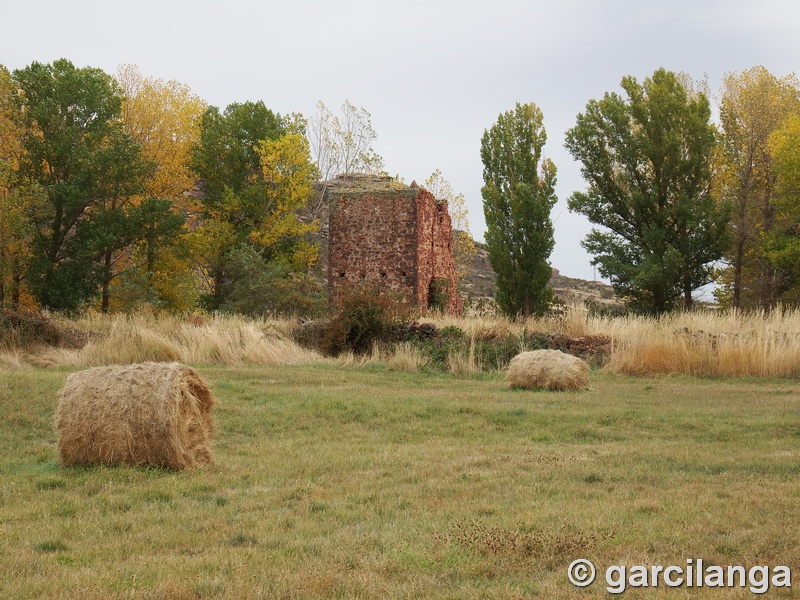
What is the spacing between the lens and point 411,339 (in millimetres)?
22641

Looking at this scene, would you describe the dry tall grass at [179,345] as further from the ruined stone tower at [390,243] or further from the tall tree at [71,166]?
the tall tree at [71,166]

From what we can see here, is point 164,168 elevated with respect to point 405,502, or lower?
elevated

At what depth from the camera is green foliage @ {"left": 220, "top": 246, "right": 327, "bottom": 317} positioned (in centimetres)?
3011

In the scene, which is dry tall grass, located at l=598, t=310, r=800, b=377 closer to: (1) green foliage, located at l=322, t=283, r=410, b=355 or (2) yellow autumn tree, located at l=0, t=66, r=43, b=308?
(1) green foliage, located at l=322, t=283, r=410, b=355

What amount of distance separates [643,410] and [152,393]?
7655mm

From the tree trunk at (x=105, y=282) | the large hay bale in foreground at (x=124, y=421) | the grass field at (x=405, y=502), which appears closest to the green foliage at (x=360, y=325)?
the grass field at (x=405, y=502)

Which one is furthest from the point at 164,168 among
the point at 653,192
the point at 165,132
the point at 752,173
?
the point at 752,173

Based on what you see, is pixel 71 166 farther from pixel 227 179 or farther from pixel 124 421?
pixel 124 421

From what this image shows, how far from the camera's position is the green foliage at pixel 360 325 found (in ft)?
73.8

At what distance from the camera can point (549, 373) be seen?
1570cm

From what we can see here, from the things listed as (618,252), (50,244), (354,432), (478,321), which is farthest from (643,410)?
(50,244)

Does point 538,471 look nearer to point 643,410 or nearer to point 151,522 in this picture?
point 151,522

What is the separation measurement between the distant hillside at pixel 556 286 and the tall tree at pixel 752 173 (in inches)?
640

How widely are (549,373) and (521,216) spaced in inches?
711
